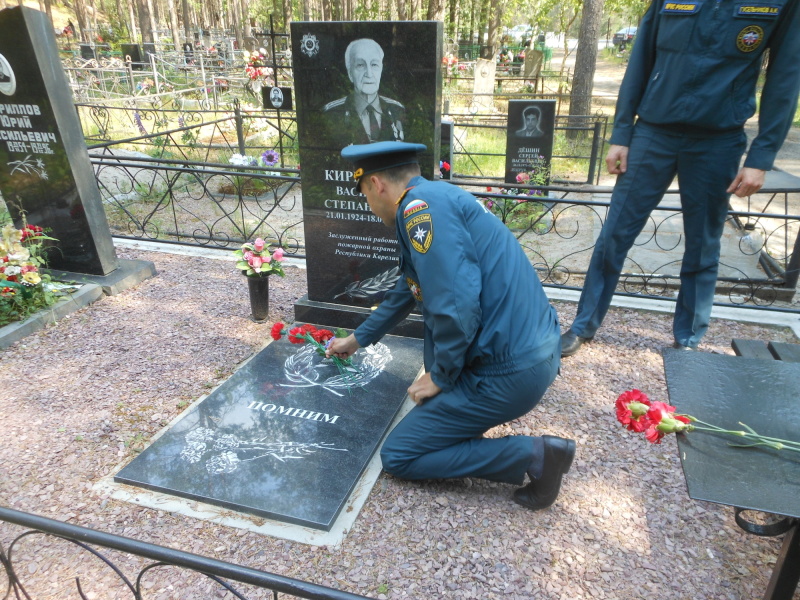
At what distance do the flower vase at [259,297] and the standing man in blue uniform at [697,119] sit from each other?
2254 mm

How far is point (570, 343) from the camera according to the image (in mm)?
3754

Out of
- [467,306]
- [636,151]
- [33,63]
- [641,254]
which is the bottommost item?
[641,254]

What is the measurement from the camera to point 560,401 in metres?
3.27

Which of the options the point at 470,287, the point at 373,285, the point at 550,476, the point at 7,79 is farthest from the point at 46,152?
the point at 550,476

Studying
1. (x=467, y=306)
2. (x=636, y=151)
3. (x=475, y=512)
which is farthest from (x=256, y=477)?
(x=636, y=151)

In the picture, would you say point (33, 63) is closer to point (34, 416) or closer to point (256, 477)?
point (34, 416)

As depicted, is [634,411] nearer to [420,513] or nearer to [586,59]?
[420,513]

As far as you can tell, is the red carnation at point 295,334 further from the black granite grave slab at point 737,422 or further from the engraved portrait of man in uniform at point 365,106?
the black granite grave slab at point 737,422

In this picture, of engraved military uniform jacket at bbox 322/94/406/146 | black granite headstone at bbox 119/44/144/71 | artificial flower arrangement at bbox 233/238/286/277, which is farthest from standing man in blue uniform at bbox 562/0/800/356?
black granite headstone at bbox 119/44/144/71

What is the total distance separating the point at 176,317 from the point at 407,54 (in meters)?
2.49

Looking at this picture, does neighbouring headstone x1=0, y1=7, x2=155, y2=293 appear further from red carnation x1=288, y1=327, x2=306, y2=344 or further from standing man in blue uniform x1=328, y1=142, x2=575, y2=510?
standing man in blue uniform x1=328, y1=142, x2=575, y2=510

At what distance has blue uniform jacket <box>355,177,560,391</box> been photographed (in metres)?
2.15

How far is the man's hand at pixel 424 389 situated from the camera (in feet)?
8.15

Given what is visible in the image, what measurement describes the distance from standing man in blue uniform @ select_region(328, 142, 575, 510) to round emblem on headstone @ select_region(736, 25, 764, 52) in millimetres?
1644
